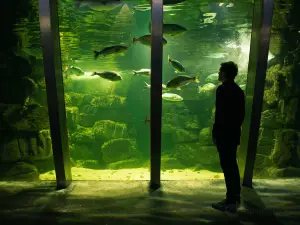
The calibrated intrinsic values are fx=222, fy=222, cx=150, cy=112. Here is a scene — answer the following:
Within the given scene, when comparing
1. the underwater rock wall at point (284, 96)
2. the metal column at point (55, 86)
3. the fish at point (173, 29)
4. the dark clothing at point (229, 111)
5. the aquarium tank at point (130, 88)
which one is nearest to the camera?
the dark clothing at point (229, 111)

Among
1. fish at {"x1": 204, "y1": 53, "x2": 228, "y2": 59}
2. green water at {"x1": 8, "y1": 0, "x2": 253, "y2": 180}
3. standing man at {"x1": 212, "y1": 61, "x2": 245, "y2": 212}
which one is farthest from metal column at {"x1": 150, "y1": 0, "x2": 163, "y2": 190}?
fish at {"x1": 204, "y1": 53, "x2": 228, "y2": 59}

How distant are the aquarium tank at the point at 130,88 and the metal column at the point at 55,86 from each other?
1.52m

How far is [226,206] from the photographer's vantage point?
3488 millimetres

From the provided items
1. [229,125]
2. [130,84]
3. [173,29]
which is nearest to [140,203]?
[229,125]

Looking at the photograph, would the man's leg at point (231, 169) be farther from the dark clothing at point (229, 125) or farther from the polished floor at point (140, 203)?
the polished floor at point (140, 203)

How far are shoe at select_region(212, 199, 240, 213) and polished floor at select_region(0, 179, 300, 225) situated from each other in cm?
9

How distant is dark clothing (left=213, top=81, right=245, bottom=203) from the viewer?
3229 millimetres

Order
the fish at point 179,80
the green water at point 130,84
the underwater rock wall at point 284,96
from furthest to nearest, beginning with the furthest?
1. the green water at point 130,84
2. the underwater rock wall at point 284,96
3. the fish at point 179,80

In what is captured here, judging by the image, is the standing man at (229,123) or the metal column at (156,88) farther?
the metal column at (156,88)

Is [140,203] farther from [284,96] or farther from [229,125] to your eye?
[284,96]

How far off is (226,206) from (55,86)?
11.6 ft

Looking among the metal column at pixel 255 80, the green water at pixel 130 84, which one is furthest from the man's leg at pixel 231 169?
the green water at pixel 130 84

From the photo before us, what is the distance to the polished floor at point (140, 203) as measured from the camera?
3266 mm

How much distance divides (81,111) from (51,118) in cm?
1068
